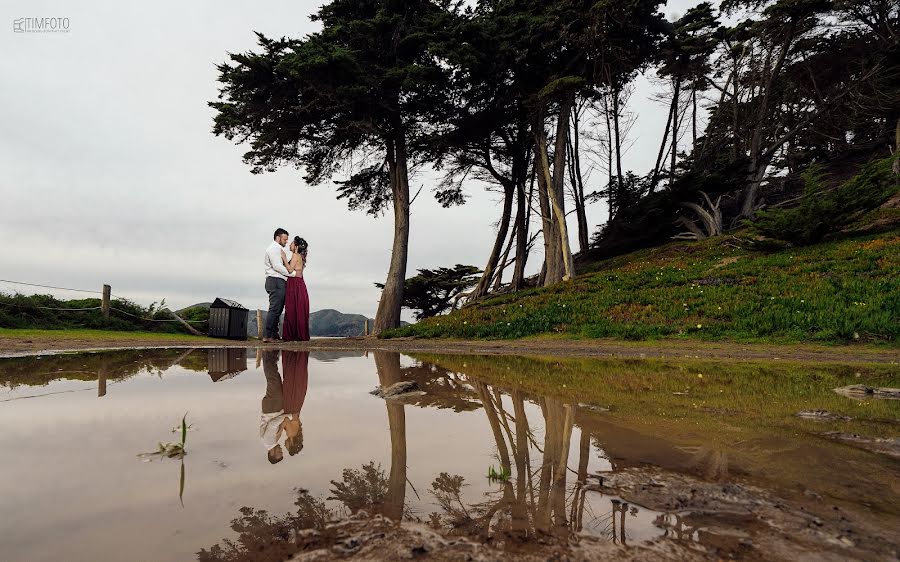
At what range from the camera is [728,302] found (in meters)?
11.5

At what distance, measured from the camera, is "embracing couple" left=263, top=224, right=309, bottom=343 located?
1112cm

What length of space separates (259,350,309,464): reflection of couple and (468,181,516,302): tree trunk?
50.8 ft

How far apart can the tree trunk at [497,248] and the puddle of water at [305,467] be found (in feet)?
56.2

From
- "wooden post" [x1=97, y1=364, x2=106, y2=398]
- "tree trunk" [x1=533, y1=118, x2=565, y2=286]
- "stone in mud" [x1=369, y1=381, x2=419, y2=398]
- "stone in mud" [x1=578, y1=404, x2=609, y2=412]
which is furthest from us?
"tree trunk" [x1=533, y1=118, x2=565, y2=286]

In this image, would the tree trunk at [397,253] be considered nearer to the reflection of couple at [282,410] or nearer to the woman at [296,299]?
the woman at [296,299]

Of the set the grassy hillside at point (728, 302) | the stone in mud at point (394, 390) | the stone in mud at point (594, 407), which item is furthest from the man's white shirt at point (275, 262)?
the stone in mud at point (594, 407)

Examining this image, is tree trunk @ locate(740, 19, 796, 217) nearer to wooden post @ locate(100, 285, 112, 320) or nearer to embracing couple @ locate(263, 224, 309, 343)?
embracing couple @ locate(263, 224, 309, 343)

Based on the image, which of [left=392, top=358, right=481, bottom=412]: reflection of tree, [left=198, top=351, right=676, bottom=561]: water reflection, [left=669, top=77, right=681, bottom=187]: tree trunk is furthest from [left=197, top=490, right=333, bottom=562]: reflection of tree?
[left=669, top=77, right=681, bottom=187]: tree trunk

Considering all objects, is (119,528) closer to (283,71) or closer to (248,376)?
(248,376)

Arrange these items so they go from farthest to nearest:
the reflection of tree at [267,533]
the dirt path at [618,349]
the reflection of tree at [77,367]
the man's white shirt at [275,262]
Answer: the man's white shirt at [275,262]
the dirt path at [618,349]
the reflection of tree at [77,367]
the reflection of tree at [267,533]

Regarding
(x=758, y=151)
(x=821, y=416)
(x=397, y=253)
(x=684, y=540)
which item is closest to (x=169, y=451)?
(x=684, y=540)

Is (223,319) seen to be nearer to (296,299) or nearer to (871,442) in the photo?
(296,299)

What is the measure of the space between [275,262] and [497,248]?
A: 509 inches

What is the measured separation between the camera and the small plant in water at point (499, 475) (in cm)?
202
